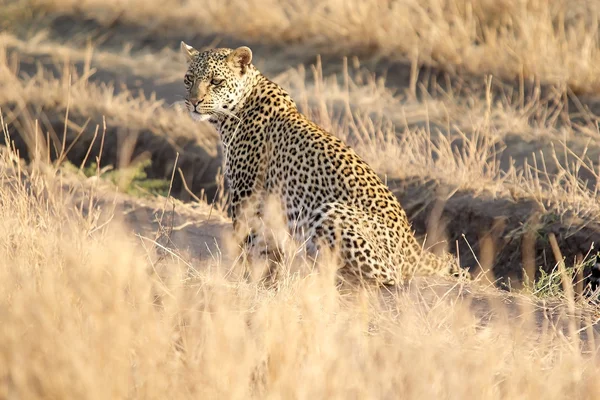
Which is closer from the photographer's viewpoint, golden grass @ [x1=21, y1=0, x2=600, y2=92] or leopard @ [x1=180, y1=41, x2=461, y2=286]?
leopard @ [x1=180, y1=41, x2=461, y2=286]

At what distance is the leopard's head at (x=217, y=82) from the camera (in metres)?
7.21

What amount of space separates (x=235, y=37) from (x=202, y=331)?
441 inches

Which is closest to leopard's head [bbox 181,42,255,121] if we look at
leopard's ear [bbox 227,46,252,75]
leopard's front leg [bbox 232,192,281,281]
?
leopard's ear [bbox 227,46,252,75]

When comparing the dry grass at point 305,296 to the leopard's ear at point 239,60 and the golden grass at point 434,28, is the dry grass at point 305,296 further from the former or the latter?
the leopard's ear at point 239,60

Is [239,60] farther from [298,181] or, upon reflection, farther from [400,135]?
[400,135]

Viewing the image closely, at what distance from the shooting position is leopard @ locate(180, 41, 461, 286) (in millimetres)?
6539

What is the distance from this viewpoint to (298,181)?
Result: 6895 millimetres

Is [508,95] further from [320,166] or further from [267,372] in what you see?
[267,372]

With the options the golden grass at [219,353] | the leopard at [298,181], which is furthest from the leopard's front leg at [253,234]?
the golden grass at [219,353]

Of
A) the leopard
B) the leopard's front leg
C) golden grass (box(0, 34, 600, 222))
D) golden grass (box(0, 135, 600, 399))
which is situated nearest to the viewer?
golden grass (box(0, 135, 600, 399))

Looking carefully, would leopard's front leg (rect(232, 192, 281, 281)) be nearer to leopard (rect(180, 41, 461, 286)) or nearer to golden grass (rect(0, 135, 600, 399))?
leopard (rect(180, 41, 461, 286))

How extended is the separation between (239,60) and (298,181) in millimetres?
1032

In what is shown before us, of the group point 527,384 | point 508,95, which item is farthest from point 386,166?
point 527,384

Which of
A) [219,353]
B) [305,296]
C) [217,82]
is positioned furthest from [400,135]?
[219,353]
